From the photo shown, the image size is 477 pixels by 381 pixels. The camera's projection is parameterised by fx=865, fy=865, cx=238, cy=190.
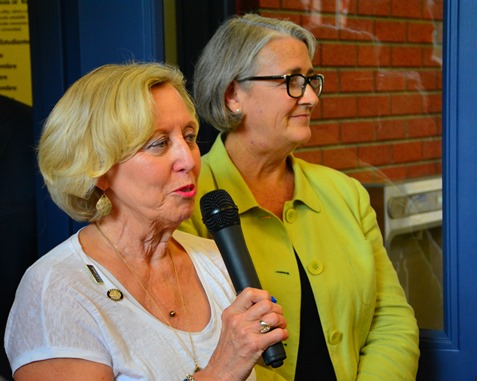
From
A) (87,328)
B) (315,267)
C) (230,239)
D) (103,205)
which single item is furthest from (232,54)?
(87,328)

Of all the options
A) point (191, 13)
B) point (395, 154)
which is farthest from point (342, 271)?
point (191, 13)

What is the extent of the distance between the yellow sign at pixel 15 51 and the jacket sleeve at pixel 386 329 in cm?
103

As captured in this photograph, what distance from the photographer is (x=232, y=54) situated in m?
2.40

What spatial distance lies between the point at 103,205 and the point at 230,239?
1.05ft

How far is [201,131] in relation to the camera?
284cm

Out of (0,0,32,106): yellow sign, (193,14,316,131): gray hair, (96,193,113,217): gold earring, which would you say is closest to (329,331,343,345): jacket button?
(193,14,316,131): gray hair

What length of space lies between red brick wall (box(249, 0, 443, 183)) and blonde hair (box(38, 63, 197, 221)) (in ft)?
3.46

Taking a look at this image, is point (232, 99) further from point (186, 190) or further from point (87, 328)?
point (87, 328)

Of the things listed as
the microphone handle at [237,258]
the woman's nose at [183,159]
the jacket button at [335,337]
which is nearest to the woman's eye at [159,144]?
the woman's nose at [183,159]

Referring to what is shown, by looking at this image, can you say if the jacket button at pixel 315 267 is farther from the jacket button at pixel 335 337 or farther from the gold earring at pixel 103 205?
the gold earring at pixel 103 205

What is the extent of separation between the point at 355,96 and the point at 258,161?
51 centimetres

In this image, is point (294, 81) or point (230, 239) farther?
point (294, 81)

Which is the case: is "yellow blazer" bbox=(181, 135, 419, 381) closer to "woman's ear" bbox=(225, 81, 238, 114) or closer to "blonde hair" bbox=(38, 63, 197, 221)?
"woman's ear" bbox=(225, 81, 238, 114)

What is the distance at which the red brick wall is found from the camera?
2.65 metres
